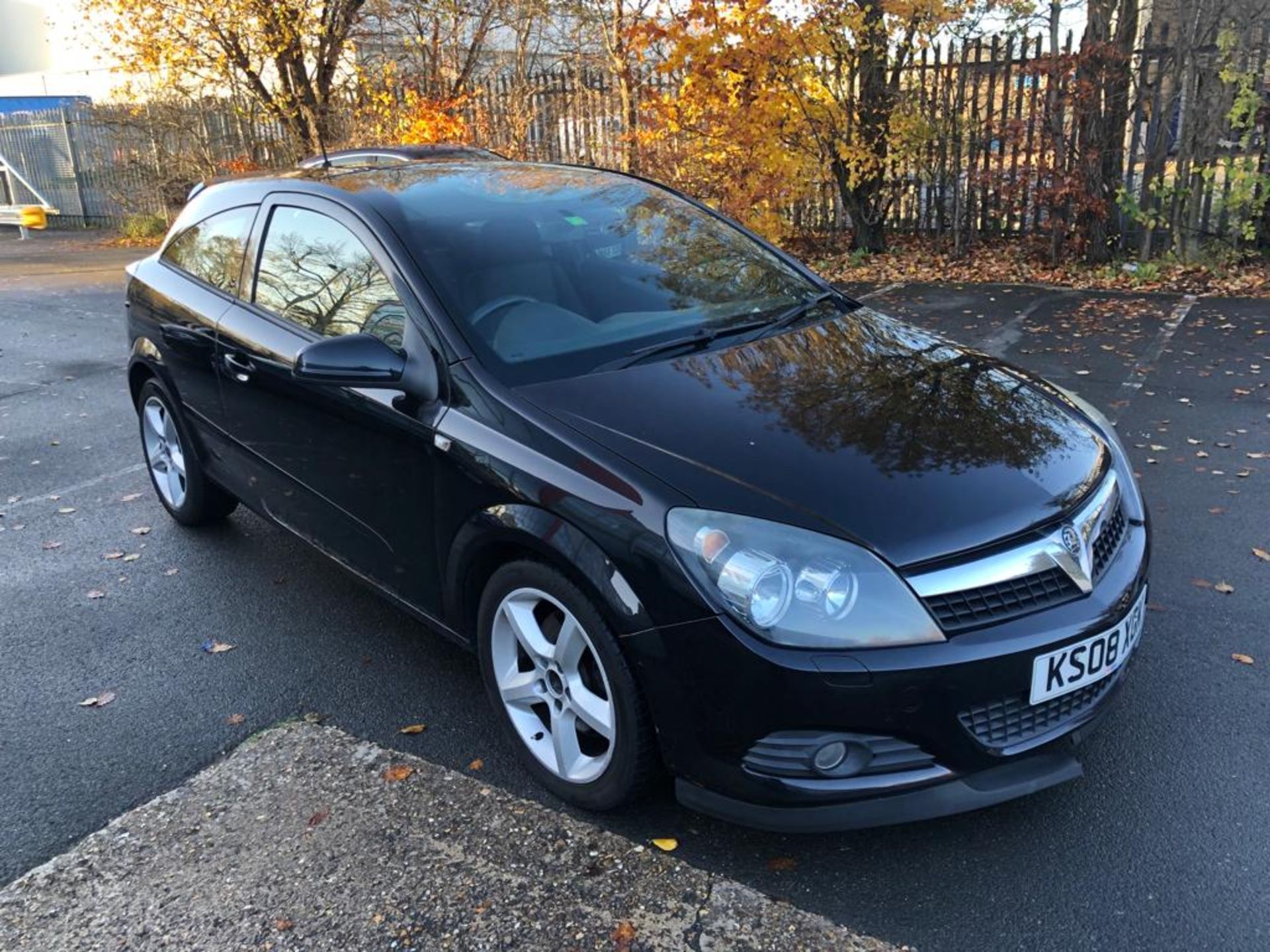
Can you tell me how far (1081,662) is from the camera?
8.12 ft

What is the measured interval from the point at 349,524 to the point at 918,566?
198cm

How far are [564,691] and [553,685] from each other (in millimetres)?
54

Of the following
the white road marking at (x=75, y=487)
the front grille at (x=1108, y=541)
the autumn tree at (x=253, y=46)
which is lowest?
the white road marking at (x=75, y=487)

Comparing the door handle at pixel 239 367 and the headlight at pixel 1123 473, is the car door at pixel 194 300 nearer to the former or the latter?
the door handle at pixel 239 367

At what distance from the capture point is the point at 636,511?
2484 mm

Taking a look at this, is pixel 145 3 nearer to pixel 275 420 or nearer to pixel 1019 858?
pixel 275 420

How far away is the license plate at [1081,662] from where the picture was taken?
241 cm

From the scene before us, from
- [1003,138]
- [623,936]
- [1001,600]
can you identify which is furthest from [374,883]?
[1003,138]

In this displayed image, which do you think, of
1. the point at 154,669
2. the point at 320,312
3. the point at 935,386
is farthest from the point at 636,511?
the point at 154,669

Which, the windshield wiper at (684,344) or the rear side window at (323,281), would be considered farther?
the rear side window at (323,281)

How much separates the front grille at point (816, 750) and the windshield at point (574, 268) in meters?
1.25

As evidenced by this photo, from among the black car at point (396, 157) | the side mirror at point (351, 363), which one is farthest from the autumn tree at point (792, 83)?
the side mirror at point (351, 363)

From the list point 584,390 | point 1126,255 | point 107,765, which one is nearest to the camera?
point 584,390

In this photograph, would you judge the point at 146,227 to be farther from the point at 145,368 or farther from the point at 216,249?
the point at 216,249
